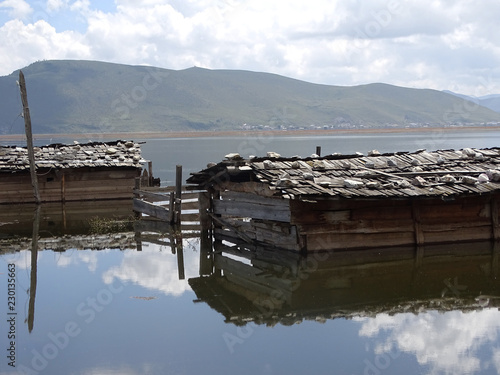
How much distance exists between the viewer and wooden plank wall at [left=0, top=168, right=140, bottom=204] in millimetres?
30453

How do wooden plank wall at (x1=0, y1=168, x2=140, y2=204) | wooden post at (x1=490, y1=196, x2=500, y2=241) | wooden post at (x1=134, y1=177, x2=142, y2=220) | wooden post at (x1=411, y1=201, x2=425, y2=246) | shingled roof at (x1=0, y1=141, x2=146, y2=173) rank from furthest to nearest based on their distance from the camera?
1. wooden plank wall at (x1=0, y1=168, x2=140, y2=204)
2. shingled roof at (x1=0, y1=141, x2=146, y2=173)
3. wooden post at (x1=134, y1=177, x2=142, y2=220)
4. wooden post at (x1=490, y1=196, x2=500, y2=241)
5. wooden post at (x1=411, y1=201, x2=425, y2=246)

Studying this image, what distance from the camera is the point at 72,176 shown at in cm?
3080

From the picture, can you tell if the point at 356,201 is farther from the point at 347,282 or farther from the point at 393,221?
the point at 347,282

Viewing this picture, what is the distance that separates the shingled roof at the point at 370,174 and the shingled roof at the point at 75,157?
10272mm

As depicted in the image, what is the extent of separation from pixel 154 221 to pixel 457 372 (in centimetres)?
1617

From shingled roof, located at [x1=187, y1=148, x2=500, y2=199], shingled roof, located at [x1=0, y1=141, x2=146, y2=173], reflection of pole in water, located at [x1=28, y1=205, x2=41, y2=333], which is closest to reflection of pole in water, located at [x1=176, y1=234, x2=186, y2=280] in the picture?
shingled roof, located at [x1=187, y1=148, x2=500, y2=199]

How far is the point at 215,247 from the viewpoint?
20.2 meters

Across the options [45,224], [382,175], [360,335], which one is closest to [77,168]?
[45,224]

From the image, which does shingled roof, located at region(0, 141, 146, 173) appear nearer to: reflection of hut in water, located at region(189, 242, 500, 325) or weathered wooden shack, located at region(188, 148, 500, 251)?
weathered wooden shack, located at region(188, 148, 500, 251)

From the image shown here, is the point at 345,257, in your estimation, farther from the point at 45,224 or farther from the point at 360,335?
the point at 45,224

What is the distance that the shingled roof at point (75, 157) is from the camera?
29984mm

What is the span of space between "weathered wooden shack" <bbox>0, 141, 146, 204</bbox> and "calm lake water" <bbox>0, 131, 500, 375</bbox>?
11135 mm

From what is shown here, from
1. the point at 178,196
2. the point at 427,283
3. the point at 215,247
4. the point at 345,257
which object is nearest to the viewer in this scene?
the point at 427,283

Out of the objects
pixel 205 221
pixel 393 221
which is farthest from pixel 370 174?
pixel 205 221
